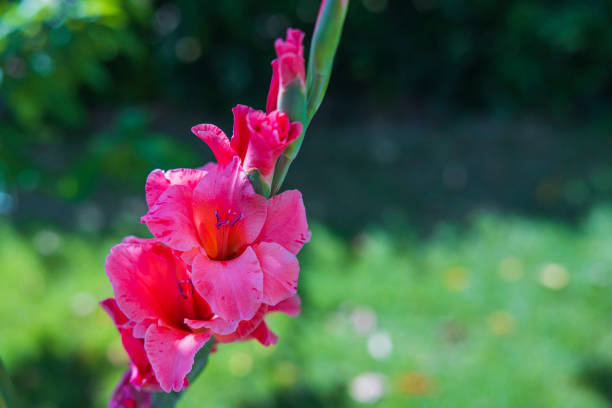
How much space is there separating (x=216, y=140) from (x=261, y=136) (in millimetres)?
47

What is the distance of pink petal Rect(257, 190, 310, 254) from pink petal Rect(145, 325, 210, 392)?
0.10 metres

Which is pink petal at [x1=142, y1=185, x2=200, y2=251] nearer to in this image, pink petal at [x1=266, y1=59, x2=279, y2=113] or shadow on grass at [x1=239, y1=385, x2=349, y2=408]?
pink petal at [x1=266, y1=59, x2=279, y2=113]

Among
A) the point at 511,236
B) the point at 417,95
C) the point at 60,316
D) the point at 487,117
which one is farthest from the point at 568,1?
the point at 60,316

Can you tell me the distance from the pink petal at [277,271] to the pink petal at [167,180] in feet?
0.27

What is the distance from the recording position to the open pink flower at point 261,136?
455 millimetres

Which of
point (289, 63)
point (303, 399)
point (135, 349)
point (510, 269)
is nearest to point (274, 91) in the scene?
point (289, 63)

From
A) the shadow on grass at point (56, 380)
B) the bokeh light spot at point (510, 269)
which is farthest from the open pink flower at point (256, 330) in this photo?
the bokeh light spot at point (510, 269)

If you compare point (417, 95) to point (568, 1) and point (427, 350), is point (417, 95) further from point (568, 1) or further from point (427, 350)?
point (427, 350)

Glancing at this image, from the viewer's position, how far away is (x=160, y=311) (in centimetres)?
50

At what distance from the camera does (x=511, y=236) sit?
298cm

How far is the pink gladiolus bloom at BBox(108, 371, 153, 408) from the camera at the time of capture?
55 cm

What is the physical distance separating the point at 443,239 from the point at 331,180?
1056mm

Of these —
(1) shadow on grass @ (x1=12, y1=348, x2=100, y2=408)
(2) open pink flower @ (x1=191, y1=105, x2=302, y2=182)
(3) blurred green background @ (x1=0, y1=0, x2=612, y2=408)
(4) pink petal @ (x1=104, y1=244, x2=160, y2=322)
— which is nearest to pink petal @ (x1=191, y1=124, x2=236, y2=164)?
(2) open pink flower @ (x1=191, y1=105, x2=302, y2=182)

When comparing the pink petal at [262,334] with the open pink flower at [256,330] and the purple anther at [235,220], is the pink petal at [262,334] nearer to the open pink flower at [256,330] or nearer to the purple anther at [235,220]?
the open pink flower at [256,330]
